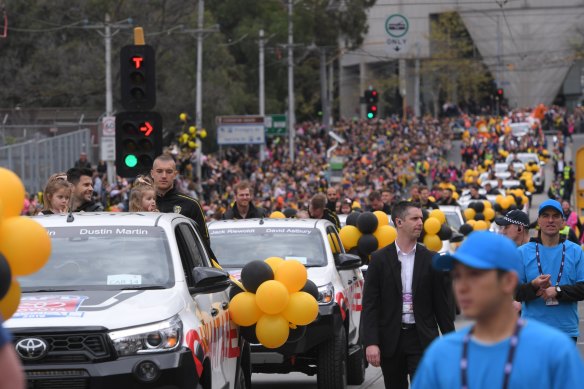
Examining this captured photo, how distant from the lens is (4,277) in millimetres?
5430

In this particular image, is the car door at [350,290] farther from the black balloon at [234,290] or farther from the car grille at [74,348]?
the car grille at [74,348]

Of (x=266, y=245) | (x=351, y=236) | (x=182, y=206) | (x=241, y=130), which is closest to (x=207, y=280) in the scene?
(x=182, y=206)

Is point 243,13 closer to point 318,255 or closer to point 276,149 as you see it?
point 276,149

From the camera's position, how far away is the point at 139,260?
29.8ft

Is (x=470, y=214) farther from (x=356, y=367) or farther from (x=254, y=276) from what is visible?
(x=254, y=276)

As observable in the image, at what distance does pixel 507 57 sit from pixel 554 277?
8757 centimetres

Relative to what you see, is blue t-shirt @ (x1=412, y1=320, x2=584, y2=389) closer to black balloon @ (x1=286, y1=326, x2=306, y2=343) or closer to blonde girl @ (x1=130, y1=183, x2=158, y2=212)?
black balloon @ (x1=286, y1=326, x2=306, y2=343)

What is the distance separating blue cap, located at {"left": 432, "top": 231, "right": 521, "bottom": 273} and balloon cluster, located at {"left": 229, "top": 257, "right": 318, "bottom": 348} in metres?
5.55

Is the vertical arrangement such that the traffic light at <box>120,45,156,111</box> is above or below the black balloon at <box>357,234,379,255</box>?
above

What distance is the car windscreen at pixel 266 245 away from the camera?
42.9 ft

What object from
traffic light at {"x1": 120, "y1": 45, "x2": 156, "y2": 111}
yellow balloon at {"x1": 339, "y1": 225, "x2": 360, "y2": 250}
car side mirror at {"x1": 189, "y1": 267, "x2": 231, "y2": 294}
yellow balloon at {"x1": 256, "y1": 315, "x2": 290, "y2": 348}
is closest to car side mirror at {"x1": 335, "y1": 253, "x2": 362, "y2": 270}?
yellow balloon at {"x1": 256, "y1": 315, "x2": 290, "y2": 348}

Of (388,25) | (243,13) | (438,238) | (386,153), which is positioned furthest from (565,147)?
(438,238)

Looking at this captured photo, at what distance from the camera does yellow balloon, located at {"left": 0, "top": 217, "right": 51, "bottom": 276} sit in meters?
5.92

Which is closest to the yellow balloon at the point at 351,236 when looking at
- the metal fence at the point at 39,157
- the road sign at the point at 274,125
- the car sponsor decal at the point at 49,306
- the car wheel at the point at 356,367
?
the car wheel at the point at 356,367
